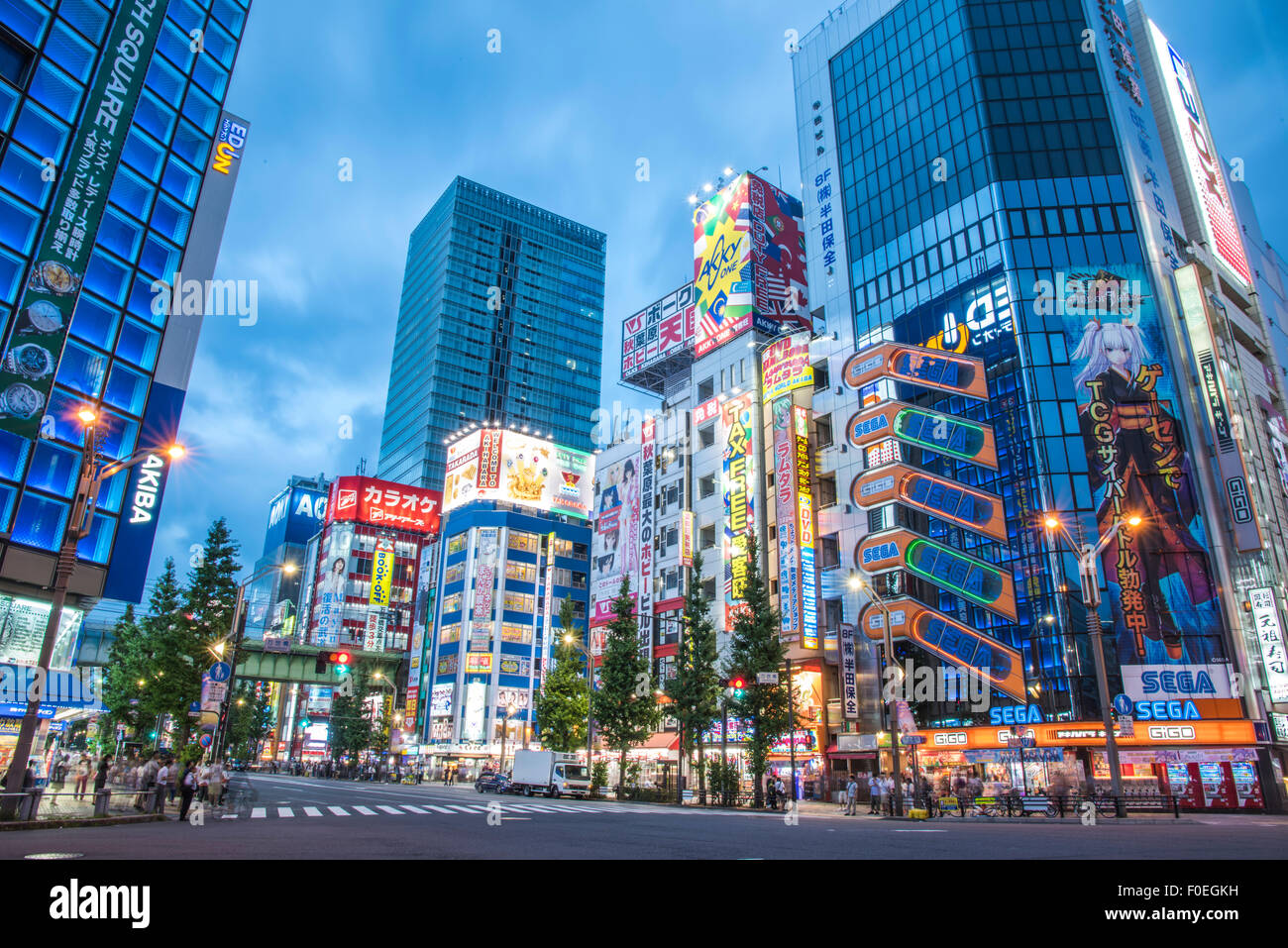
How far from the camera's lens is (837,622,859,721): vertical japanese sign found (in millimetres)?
48906

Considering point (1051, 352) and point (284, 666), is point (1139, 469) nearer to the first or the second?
point (1051, 352)

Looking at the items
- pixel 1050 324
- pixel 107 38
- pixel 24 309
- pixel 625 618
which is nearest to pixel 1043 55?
pixel 1050 324

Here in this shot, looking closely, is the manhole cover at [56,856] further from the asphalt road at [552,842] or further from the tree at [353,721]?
the tree at [353,721]

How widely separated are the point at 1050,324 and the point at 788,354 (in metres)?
18.1

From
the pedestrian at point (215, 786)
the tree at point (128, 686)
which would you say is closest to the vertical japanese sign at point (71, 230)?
the pedestrian at point (215, 786)

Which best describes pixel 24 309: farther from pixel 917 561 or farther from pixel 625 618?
pixel 917 561

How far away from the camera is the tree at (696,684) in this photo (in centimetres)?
4444

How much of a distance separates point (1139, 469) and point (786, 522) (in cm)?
2098

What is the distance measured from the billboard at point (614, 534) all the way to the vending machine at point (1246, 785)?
4278 cm

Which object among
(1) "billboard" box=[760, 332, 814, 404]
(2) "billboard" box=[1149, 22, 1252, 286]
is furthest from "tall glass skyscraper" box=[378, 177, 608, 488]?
(2) "billboard" box=[1149, 22, 1252, 286]

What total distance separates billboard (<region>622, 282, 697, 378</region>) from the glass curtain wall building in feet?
48.7

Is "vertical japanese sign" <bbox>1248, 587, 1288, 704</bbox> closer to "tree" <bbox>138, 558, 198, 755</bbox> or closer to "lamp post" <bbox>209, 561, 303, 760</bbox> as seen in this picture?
"lamp post" <bbox>209, 561, 303, 760</bbox>
